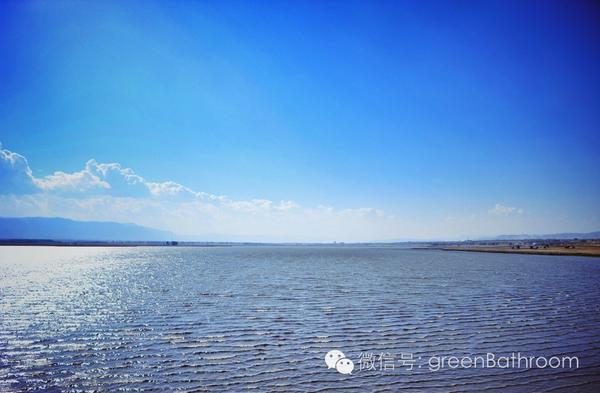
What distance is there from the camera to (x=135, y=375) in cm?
1225

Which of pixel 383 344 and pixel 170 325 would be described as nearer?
pixel 383 344

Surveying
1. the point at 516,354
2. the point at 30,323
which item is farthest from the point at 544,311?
the point at 30,323

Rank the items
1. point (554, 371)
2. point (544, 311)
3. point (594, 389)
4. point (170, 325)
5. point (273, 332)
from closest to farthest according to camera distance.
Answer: point (594, 389)
point (554, 371)
point (273, 332)
point (170, 325)
point (544, 311)

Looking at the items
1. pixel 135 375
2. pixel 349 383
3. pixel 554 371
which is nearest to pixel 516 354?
pixel 554 371

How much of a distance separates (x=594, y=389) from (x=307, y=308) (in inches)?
665

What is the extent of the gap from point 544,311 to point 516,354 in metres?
12.2

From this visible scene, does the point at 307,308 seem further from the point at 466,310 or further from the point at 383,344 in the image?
the point at 466,310

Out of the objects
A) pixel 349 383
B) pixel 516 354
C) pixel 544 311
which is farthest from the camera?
pixel 544 311

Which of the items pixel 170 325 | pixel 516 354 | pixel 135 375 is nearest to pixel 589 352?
pixel 516 354

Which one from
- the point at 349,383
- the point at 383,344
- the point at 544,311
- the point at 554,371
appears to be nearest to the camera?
the point at 349,383

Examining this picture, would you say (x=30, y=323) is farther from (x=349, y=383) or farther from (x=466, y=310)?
(x=466, y=310)

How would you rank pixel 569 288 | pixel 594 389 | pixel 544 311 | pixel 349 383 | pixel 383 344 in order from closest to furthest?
pixel 594 389, pixel 349 383, pixel 383 344, pixel 544 311, pixel 569 288

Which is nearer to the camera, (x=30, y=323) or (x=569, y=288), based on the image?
(x=30, y=323)

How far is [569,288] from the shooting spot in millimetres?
34656
